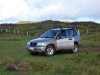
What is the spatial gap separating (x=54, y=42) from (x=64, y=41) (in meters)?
0.85

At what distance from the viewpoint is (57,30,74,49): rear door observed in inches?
673

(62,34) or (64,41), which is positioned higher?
(62,34)

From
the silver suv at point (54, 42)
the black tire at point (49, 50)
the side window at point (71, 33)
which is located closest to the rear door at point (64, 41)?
the silver suv at point (54, 42)

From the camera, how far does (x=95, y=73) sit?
9641 millimetres

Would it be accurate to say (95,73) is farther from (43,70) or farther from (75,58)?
(75,58)

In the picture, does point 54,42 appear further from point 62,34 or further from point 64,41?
point 62,34

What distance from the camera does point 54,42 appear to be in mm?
16766

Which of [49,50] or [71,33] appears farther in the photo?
[71,33]

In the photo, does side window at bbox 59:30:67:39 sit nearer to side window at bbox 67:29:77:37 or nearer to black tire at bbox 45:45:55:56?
side window at bbox 67:29:77:37

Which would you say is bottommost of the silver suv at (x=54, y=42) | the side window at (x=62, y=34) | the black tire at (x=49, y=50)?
the black tire at (x=49, y=50)

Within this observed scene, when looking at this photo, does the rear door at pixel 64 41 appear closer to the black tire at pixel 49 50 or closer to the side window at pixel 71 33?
the side window at pixel 71 33

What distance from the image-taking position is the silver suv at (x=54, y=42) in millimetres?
16391

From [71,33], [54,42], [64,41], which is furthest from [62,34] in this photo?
[54,42]

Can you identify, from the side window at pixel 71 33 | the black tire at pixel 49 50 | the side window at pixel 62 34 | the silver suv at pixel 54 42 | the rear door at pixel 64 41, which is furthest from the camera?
the side window at pixel 71 33
